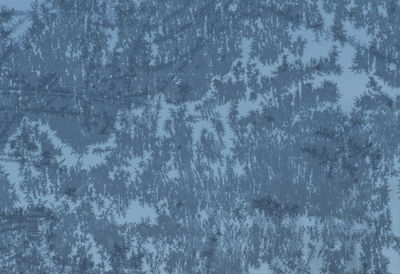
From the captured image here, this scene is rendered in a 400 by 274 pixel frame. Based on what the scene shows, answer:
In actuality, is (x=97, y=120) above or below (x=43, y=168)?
above

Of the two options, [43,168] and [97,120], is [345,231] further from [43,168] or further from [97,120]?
[43,168]

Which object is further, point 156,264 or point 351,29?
point 351,29

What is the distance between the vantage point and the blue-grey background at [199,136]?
5.78ft

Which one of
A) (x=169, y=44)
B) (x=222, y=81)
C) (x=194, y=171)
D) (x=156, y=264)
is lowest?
(x=156, y=264)

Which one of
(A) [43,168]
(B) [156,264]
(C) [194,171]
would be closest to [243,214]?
(C) [194,171]

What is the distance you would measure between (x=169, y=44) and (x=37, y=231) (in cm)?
85

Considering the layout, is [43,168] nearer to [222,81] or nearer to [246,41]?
[222,81]

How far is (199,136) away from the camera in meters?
1.83

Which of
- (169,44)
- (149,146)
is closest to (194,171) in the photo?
(149,146)

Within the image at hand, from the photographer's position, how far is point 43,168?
5.90 ft

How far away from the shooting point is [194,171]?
5.92 ft

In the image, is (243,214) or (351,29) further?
(351,29)

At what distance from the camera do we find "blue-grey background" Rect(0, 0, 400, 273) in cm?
176

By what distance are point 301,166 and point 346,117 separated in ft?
0.84
